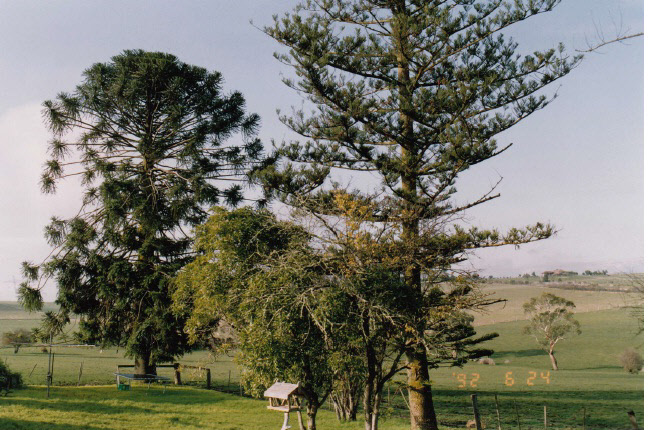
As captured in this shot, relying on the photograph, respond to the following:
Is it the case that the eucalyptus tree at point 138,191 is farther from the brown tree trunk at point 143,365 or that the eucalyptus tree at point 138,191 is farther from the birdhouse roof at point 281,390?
the birdhouse roof at point 281,390

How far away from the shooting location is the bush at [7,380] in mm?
15886

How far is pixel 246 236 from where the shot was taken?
35.9 feet

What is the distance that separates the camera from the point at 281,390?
8648 mm

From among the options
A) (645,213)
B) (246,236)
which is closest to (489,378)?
(246,236)

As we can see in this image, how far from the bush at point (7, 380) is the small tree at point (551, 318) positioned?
33844 mm

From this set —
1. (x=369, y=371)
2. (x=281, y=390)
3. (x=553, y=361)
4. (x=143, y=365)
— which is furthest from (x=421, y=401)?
(x=553, y=361)

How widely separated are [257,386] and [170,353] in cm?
898

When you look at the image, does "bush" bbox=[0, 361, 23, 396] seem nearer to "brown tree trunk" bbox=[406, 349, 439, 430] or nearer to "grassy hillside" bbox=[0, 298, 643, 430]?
"grassy hillside" bbox=[0, 298, 643, 430]

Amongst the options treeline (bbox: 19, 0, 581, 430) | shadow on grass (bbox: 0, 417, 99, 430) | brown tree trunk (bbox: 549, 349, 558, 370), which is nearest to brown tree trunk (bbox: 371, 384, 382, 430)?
treeline (bbox: 19, 0, 581, 430)

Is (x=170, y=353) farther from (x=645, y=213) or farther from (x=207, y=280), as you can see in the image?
(x=645, y=213)

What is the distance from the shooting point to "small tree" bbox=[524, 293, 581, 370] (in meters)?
40.9

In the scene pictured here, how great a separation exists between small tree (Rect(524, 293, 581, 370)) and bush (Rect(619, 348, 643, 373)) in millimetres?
3319

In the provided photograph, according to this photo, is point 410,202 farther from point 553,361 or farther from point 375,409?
point 553,361

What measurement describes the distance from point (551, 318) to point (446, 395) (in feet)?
60.7
